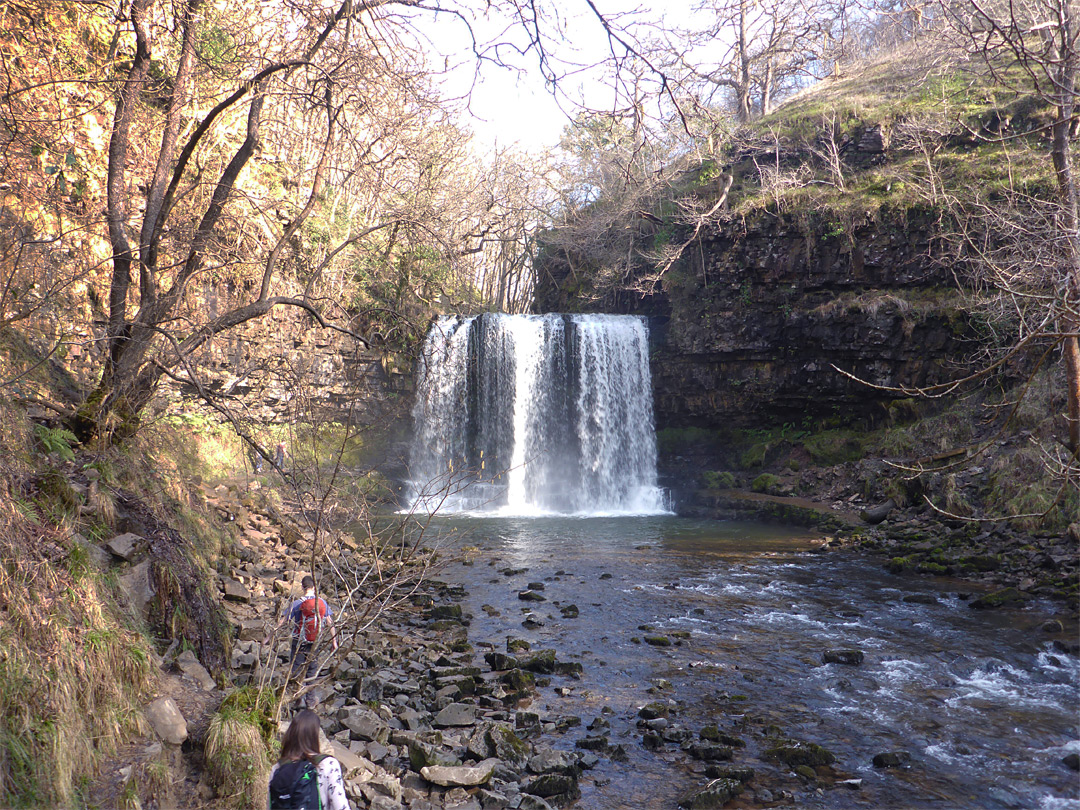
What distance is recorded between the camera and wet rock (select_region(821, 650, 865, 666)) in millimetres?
7820

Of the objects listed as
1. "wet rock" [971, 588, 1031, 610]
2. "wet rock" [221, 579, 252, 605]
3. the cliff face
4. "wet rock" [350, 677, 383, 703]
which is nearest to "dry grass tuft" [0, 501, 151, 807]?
"wet rock" [350, 677, 383, 703]

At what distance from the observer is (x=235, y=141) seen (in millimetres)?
11602

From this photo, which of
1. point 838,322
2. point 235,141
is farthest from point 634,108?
point 838,322

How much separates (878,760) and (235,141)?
13.3 meters

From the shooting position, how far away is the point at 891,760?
559 cm

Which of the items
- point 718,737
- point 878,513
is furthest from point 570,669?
point 878,513

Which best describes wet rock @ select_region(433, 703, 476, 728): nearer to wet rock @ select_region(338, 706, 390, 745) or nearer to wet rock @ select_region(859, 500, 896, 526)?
wet rock @ select_region(338, 706, 390, 745)

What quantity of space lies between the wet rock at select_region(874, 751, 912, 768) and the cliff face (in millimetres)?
14263

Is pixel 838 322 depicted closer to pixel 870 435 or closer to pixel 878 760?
pixel 870 435

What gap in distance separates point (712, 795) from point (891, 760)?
6.10 ft

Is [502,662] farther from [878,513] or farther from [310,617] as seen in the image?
[878,513]

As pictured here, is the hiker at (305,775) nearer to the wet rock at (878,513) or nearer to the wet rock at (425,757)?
the wet rock at (425,757)

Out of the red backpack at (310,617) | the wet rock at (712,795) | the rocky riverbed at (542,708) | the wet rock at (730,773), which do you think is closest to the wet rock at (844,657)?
the rocky riverbed at (542,708)

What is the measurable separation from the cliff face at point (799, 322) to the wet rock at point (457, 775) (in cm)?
1696
